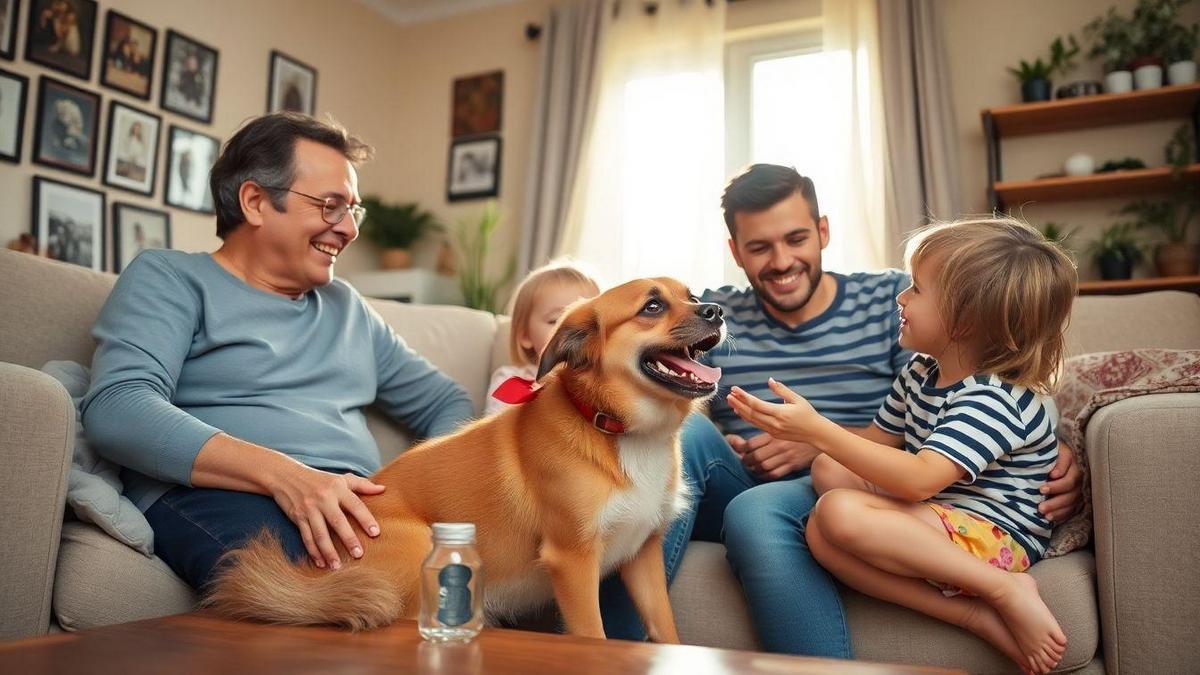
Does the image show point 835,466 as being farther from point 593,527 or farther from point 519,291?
point 519,291

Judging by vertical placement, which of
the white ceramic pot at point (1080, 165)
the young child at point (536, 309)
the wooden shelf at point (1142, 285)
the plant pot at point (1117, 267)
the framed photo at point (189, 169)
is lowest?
the young child at point (536, 309)

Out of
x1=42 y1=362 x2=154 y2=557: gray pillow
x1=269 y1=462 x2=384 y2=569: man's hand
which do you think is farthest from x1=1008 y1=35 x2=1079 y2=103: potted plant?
x1=42 y1=362 x2=154 y2=557: gray pillow

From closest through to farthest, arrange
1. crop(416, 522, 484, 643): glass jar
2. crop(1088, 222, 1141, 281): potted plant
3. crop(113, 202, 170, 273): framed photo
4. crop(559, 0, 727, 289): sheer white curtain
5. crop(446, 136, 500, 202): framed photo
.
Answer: crop(416, 522, 484, 643): glass jar
crop(1088, 222, 1141, 281): potted plant
crop(113, 202, 170, 273): framed photo
crop(559, 0, 727, 289): sheer white curtain
crop(446, 136, 500, 202): framed photo

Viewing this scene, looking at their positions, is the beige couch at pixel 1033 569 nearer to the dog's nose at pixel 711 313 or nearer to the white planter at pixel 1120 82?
the dog's nose at pixel 711 313

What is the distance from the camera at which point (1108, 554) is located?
1291 mm

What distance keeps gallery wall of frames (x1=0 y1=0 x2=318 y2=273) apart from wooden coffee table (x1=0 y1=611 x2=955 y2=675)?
347 cm

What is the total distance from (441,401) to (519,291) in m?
0.35

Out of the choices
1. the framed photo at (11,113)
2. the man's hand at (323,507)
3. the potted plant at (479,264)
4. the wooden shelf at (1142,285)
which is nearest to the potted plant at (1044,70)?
the wooden shelf at (1142,285)

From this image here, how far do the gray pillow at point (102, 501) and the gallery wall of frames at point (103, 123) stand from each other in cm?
281

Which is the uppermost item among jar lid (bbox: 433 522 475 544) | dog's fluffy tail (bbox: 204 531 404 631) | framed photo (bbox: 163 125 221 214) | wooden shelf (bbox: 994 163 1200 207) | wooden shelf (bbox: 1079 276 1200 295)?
framed photo (bbox: 163 125 221 214)

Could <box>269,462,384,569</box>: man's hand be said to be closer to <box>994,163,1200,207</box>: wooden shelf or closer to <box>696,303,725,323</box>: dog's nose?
<box>696,303,725,323</box>: dog's nose

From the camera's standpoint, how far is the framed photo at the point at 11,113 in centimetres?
369

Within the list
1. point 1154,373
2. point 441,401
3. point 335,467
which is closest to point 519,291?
point 441,401

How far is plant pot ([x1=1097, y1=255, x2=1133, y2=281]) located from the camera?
3.82 meters
